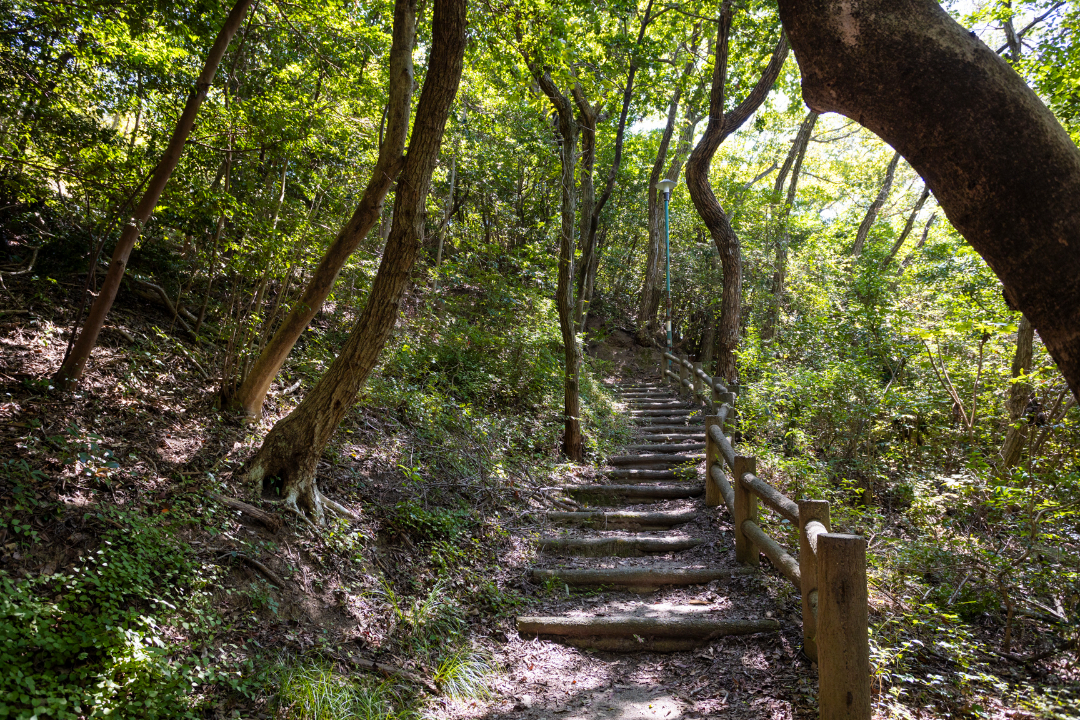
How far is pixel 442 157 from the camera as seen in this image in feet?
39.7

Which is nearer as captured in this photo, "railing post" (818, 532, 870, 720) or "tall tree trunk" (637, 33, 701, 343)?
"railing post" (818, 532, 870, 720)

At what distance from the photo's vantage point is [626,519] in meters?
6.40

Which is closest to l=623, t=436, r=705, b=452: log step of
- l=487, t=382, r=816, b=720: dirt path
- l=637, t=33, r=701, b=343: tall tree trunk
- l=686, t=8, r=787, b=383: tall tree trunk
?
l=686, t=8, r=787, b=383: tall tree trunk

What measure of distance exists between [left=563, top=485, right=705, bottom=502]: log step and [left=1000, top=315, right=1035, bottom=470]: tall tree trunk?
3829mm

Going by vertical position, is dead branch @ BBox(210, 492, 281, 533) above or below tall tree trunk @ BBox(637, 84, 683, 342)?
below

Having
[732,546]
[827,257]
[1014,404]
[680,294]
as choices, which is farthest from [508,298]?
[680,294]

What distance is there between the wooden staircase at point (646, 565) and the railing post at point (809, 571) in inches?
18.1

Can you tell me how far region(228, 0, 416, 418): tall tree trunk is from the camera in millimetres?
4543

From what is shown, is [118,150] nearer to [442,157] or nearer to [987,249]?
[987,249]

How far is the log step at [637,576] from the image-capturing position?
4.88m

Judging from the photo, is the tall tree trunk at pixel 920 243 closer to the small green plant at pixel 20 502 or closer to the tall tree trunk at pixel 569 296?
the tall tree trunk at pixel 569 296

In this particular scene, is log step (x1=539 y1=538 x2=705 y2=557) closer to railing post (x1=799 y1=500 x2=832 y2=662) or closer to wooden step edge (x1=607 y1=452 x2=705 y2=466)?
railing post (x1=799 y1=500 x2=832 y2=662)

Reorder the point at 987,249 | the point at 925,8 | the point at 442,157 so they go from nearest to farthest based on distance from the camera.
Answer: the point at 987,249, the point at 925,8, the point at 442,157

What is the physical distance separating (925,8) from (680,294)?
19118 mm
